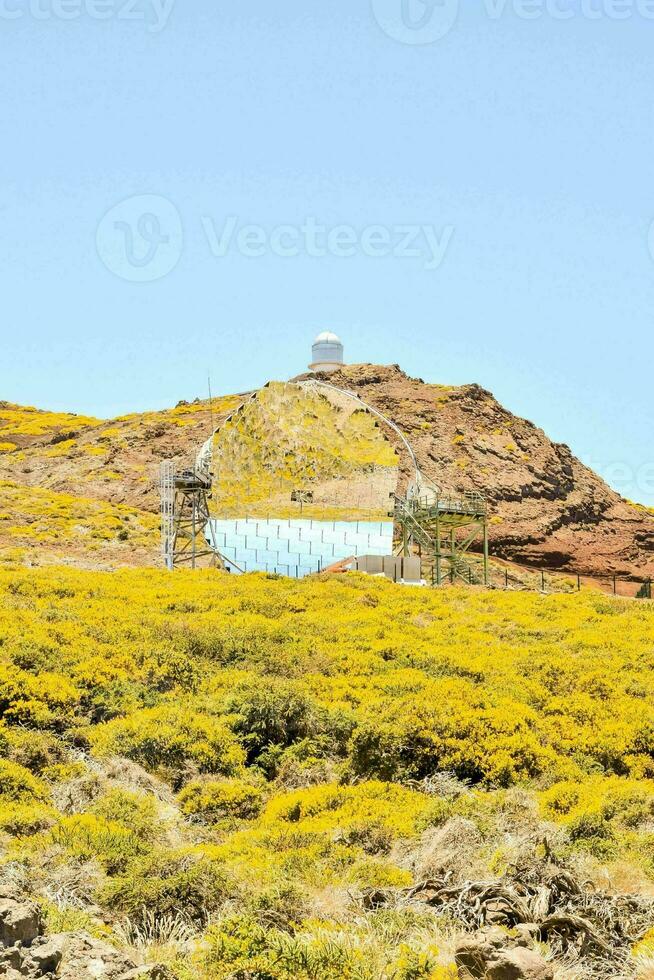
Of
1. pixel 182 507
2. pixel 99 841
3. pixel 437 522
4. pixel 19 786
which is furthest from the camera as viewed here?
pixel 437 522

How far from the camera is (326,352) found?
84562mm

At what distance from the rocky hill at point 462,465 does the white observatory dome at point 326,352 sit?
1031mm

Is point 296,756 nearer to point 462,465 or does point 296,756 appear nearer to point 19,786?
point 19,786

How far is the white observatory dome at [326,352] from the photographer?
8462cm

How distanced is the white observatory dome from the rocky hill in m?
1.03

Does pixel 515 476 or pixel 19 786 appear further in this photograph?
pixel 515 476

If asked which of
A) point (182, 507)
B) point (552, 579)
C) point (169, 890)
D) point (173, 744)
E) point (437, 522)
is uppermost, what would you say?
point (182, 507)

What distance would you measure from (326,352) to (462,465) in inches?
581

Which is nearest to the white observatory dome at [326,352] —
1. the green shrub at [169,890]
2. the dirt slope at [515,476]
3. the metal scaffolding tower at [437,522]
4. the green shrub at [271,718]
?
the dirt slope at [515,476]

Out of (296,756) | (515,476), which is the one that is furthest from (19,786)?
(515,476)

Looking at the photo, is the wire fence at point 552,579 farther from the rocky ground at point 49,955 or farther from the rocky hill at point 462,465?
the rocky ground at point 49,955

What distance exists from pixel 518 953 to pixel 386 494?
32.4m

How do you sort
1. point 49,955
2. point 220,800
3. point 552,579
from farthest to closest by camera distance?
point 552,579, point 220,800, point 49,955

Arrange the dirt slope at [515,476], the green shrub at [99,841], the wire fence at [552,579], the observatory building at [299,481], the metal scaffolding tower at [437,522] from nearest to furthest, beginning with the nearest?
the green shrub at [99,841]
the observatory building at [299,481]
the metal scaffolding tower at [437,522]
the wire fence at [552,579]
the dirt slope at [515,476]
